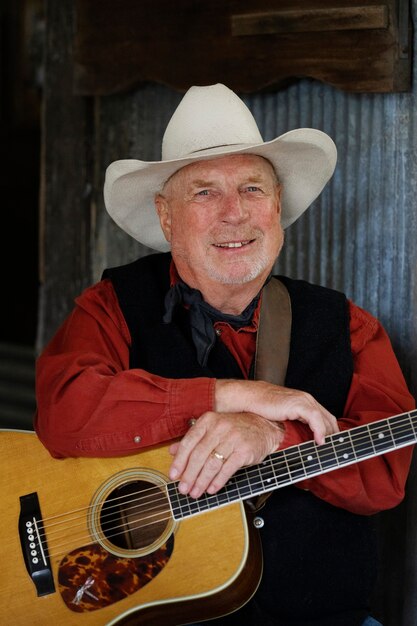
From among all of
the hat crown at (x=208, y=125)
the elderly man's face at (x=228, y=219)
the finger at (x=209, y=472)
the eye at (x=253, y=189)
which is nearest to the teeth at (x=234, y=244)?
the elderly man's face at (x=228, y=219)

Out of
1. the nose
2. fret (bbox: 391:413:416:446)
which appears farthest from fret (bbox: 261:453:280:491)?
the nose

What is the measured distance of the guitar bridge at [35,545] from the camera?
2654 millimetres

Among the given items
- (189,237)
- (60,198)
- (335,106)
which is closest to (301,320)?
(189,237)

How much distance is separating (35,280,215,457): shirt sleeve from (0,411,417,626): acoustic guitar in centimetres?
7

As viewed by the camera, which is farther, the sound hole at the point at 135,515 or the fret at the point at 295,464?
the sound hole at the point at 135,515

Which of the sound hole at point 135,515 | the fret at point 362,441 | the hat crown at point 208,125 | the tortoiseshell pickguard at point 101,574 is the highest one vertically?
the hat crown at point 208,125

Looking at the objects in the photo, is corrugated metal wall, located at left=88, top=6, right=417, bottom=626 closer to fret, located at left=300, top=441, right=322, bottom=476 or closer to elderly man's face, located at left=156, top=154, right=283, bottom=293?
elderly man's face, located at left=156, top=154, right=283, bottom=293

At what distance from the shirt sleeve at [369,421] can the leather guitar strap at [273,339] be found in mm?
204

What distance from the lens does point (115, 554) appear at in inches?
103

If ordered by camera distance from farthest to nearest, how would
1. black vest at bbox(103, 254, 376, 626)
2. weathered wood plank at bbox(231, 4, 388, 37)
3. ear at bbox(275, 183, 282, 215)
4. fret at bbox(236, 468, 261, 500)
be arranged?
weathered wood plank at bbox(231, 4, 388, 37), ear at bbox(275, 183, 282, 215), black vest at bbox(103, 254, 376, 626), fret at bbox(236, 468, 261, 500)

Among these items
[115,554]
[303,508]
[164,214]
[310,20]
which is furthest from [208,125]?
[115,554]

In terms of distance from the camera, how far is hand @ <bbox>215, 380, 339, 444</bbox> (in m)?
2.58

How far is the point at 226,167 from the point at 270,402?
0.72 meters

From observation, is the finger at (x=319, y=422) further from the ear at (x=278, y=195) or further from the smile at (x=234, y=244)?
the ear at (x=278, y=195)
